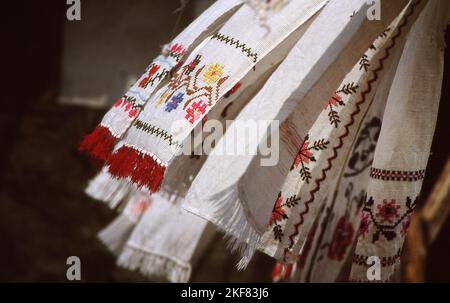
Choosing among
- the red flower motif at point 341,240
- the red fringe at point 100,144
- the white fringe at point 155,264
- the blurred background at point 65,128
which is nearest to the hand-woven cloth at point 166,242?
the white fringe at point 155,264

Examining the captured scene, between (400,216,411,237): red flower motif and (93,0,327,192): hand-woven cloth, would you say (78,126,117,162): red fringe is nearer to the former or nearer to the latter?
(93,0,327,192): hand-woven cloth

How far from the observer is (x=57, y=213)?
258 cm

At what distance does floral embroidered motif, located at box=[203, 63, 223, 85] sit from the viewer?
48.7 inches

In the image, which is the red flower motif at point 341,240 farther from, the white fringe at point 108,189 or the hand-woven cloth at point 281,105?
the white fringe at point 108,189

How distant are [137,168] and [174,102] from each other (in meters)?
0.19

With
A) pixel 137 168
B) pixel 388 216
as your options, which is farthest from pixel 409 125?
pixel 137 168

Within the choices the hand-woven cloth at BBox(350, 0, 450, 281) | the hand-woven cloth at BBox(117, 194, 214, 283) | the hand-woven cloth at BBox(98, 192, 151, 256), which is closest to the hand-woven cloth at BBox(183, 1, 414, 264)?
the hand-woven cloth at BBox(350, 0, 450, 281)

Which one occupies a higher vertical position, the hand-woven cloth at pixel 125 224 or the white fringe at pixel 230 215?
the white fringe at pixel 230 215

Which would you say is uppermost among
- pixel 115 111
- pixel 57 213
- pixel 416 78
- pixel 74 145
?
pixel 416 78

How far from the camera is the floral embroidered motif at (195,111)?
3.98 ft

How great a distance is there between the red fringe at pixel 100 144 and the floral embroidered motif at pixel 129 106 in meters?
0.07

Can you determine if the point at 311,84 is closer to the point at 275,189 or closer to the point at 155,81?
the point at 275,189
